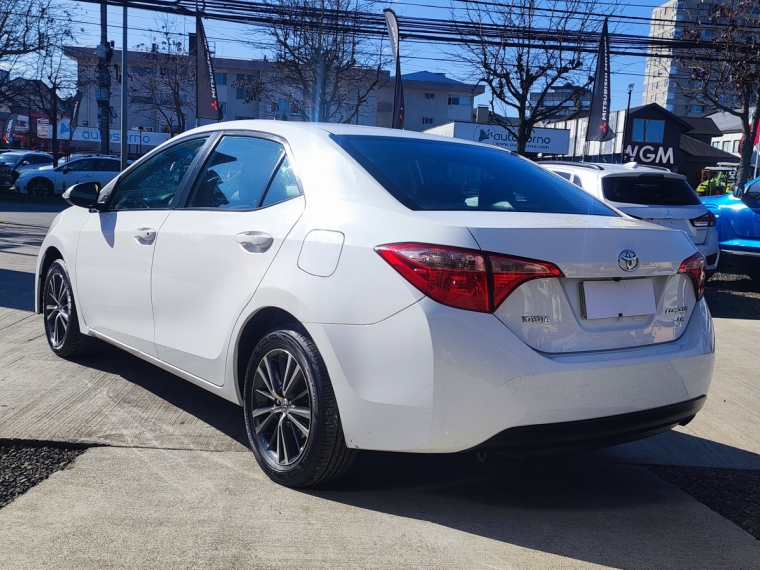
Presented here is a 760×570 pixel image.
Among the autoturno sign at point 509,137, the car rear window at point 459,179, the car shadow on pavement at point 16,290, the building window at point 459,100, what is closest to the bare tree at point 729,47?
the autoturno sign at point 509,137

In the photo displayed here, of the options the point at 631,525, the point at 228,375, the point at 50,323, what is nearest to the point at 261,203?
the point at 228,375

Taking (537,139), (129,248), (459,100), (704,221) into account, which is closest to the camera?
(129,248)

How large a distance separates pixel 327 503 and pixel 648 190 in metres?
6.54

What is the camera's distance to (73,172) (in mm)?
25812

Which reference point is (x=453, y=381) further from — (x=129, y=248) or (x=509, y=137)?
(x=509, y=137)

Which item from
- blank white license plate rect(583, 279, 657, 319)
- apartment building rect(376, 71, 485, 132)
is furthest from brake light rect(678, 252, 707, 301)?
apartment building rect(376, 71, 485, 132)

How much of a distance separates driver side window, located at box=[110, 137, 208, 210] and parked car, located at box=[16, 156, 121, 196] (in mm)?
21969

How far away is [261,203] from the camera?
11.8 feet

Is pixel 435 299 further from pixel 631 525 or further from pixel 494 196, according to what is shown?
pixel 631 525

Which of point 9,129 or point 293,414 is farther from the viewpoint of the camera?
point 9,129

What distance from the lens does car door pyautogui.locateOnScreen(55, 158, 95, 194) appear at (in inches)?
1009

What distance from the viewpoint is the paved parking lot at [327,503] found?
2.76m

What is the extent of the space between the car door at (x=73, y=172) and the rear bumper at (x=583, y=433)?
2504cm

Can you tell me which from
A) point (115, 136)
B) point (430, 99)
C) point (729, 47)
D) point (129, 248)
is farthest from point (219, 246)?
point (430, 99)
